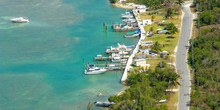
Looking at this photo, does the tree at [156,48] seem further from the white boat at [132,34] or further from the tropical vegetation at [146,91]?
the white boat at [132,34]

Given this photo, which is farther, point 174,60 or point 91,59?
point 91,59

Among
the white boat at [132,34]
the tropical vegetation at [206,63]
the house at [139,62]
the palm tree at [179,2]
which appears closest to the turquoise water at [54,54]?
the white boat at [132,34]

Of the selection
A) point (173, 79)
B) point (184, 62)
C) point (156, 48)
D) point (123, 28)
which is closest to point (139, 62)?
point (156, 48)

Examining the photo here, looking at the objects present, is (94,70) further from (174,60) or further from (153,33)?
(153,33)

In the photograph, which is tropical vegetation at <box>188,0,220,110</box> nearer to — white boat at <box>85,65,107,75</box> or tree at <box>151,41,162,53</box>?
tree at <box>151,41,162,53</box>

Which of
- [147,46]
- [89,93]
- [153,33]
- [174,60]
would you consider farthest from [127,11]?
[89,93]

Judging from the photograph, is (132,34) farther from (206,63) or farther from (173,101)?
(173,101)
